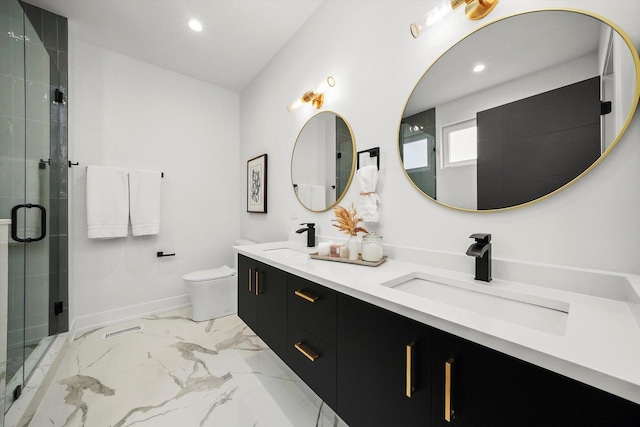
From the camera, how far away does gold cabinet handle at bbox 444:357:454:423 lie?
61 cm

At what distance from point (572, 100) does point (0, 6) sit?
2.88m

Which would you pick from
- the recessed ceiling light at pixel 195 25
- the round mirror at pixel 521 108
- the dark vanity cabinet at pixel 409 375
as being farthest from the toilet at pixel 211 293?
the recessed ceiling light at pixel 195 25

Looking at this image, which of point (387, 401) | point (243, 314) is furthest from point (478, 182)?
point (243, 314)

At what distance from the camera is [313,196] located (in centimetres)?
196

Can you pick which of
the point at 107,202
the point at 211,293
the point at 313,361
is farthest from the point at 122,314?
the point at 313,361

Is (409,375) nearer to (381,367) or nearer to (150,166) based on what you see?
(381,367)

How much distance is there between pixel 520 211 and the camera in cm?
96

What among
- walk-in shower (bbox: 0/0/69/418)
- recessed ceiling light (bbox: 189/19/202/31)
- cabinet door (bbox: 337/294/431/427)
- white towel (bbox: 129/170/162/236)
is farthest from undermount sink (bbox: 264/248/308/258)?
recessed ceiling light (bbox: 189/19/202/31)

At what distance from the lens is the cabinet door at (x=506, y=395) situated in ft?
1.42

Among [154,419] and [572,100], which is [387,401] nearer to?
[572,100]

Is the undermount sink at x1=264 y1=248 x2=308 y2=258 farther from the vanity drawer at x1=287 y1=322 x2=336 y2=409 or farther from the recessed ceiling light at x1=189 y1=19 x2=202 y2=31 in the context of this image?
the recessed ceiling light at x1=189 y1=19 x2=202 y2=31

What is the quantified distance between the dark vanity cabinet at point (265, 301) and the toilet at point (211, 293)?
826 millimetres

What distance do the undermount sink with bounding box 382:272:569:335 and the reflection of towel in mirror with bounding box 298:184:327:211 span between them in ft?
3.07

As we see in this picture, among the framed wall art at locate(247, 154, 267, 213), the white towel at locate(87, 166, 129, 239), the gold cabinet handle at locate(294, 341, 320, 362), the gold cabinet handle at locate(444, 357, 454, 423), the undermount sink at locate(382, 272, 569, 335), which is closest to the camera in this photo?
the gold cabinet handle at locate(444, 357, 454, 423)
